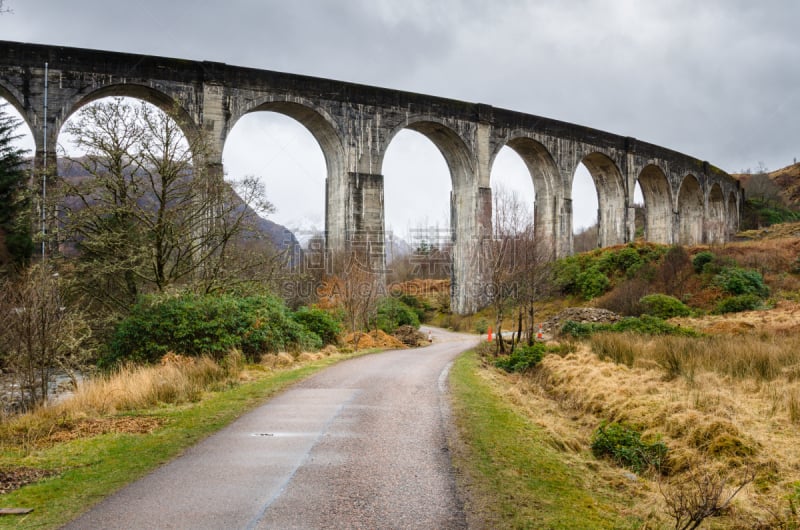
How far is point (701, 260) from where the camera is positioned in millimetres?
28297

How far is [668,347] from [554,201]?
2303cm

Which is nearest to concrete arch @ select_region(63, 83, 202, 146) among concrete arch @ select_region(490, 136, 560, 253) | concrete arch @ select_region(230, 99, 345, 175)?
concrete arch @ select_region(230, 99, 345, 175)

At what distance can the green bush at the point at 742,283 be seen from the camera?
80.9 ft

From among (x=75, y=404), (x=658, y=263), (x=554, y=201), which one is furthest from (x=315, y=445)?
(x=554, y=201)

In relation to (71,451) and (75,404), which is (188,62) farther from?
(71,451)

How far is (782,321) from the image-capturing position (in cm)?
1752

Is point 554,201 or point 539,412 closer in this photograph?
point 539,412

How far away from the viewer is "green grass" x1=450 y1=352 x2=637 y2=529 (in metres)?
4.69

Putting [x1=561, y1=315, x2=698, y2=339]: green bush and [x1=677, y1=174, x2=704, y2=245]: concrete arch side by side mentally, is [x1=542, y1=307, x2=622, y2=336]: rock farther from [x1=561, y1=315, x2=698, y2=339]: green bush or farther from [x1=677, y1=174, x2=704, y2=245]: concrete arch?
[x1=677, y1=174, x2=704, y2=245]: concrete arch

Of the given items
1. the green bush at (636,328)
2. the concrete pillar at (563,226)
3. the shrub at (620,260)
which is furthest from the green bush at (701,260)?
the green bush at (636,328)

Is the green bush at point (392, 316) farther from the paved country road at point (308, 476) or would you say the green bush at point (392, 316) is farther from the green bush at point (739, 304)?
the paved country road at point (308, 476)

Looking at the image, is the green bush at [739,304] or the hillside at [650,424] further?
the green bush at [739,304]

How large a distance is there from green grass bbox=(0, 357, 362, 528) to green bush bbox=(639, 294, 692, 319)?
60.0 feet

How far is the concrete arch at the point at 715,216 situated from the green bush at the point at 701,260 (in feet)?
77.1
